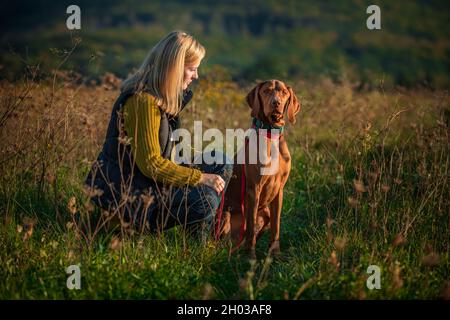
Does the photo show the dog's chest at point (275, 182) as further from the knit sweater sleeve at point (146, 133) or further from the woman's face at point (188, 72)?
the woman's face at point (188, 72)

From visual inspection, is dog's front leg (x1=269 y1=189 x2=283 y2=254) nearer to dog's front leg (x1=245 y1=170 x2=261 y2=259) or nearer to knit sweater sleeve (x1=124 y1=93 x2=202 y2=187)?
dog's front leg (x1=245 y1=170 x2=261 y2=259)

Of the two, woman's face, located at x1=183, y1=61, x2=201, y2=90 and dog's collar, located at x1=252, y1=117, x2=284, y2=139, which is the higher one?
Answer: woman's face, located at x1=183, y1=61, x2=201, y2=90

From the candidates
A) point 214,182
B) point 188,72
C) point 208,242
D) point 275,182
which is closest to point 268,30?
point 275,182

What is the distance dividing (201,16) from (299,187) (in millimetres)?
40169

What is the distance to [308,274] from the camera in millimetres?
3332

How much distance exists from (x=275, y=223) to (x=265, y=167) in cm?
46

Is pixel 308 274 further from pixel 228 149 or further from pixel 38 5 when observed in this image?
pixel 38 5

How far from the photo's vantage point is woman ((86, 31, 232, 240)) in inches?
140

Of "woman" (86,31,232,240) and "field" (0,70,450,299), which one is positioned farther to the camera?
"woman" (86,31,232,240)

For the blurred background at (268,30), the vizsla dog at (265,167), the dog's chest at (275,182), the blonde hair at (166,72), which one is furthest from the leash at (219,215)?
the blurred background at (268,30)

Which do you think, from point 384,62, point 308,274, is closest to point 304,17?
point 384,62

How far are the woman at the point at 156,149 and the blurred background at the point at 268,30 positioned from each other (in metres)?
22.8

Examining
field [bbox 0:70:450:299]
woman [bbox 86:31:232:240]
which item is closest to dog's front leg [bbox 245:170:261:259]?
field [bbox 0:70:450:299]

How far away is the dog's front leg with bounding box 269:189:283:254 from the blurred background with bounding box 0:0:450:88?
2252cm
